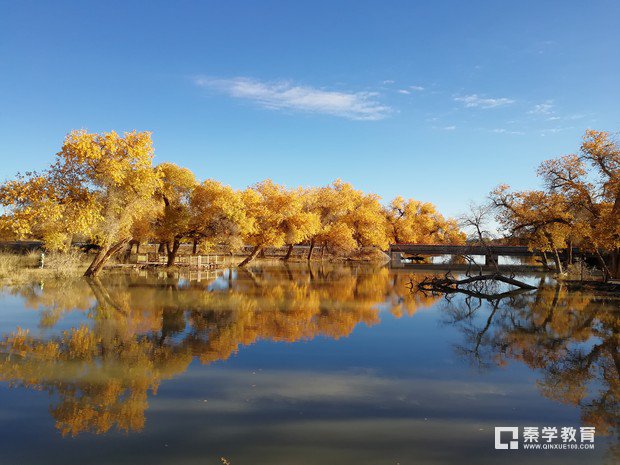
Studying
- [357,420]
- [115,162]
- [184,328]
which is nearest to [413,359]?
[357,420]

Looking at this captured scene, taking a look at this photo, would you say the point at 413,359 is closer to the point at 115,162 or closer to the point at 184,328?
the point at 184,328

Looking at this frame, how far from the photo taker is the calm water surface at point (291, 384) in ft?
22.5

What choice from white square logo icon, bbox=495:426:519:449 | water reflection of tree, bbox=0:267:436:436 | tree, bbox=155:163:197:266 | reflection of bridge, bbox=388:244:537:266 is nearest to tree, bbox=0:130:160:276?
water reflection of tree, bbox=0:267:436:436

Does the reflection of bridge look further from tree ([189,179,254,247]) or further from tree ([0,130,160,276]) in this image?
tree ([0,130,160,276])

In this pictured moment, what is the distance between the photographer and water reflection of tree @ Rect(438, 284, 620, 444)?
31.4 feet

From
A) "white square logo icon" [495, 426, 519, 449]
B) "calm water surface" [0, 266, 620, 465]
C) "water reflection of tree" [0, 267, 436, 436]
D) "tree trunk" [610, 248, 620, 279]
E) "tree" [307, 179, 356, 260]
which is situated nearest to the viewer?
"calm water surface" [0, 266, 620, 465]

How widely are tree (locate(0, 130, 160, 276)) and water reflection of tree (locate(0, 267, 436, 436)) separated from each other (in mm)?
4662

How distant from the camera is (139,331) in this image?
1480cm

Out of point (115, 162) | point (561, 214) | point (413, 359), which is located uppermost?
point (115, 162)

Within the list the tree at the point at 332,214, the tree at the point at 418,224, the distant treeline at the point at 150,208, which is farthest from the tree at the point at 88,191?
the tree at the point at 418,224

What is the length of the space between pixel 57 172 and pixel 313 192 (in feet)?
160

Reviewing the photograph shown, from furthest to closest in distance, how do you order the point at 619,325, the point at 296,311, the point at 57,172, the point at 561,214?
1. the point at 561,214
2. the point at 57,172
3. the point at 296,311
4. the point at 619,325

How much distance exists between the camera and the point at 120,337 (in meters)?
13.8

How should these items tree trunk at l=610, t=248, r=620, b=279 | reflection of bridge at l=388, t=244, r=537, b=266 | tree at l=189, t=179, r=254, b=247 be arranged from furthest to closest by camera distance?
reflection of bridge at l=388, t=244, r=537, b=266
tree at l=189, t=179, r=254, b=247
tree trunk at l=610, t=248, r=620, b=279
